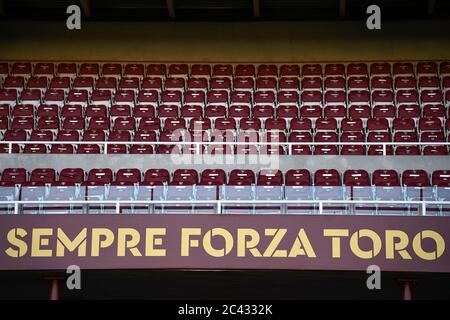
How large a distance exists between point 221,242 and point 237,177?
1.97 meters

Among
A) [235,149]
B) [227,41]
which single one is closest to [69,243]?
[235,149]

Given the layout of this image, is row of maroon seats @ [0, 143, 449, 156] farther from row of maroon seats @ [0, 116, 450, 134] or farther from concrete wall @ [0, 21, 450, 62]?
concrete wall @ [0, 21, 450, 62]

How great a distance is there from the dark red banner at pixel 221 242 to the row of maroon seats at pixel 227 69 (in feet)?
26.7

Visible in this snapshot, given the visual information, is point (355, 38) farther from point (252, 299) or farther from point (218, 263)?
point (218, 263)

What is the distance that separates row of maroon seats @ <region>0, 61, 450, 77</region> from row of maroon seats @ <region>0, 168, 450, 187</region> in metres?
5.95

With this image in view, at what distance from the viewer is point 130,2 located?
21859mm

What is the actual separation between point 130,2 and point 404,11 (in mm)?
6529

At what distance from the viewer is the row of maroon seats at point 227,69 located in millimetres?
20953

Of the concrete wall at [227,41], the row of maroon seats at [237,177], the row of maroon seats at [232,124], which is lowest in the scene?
the row of maroon seats at [237,177]

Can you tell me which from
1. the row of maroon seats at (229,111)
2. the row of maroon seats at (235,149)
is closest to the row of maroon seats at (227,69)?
the row of maroon seats at (229,111)

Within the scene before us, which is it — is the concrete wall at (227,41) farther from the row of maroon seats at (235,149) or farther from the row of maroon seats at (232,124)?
the row of maroon seats at (235,149)

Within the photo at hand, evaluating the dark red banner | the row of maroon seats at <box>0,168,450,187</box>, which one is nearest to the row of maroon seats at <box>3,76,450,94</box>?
the row of maroon seats at <box>0,168,450,187</box>

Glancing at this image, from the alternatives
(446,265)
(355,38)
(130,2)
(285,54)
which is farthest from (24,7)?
(446,265)

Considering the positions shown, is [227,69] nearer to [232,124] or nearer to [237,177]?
[232,124]
